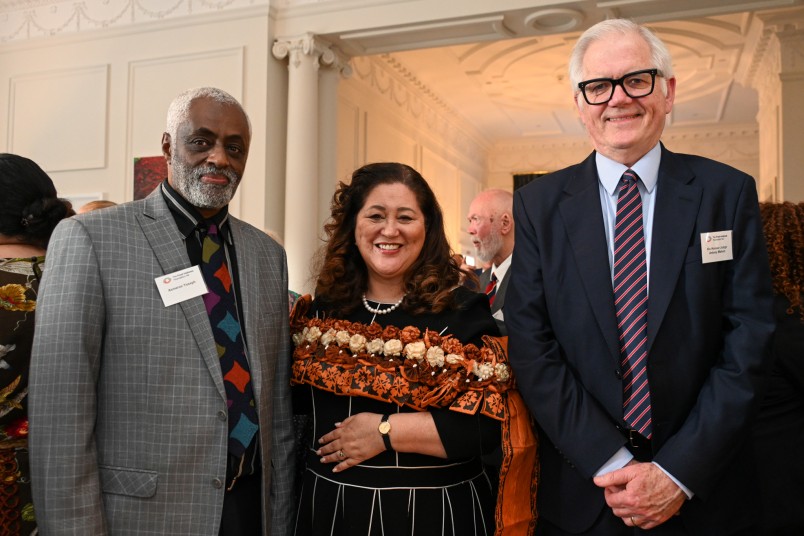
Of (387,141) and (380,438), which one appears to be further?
(387,141)

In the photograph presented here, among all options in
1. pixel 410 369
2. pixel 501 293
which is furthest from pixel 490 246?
pixel 410 369

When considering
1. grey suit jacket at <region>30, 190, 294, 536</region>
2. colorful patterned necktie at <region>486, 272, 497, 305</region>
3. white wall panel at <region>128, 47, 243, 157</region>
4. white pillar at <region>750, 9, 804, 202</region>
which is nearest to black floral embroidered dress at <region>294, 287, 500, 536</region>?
grey suit jacket at <region>30, 190, 294, 536</region>

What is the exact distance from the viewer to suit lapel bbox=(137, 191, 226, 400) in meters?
1.61

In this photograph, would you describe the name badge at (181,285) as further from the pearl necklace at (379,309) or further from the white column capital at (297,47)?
the white column capital at (297,47)

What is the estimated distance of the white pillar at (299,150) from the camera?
231 inches

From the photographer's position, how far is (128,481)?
1548 mm

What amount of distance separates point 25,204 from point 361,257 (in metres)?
0.95

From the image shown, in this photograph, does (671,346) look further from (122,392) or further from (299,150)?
(299,150)

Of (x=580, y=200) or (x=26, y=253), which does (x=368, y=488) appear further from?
(x=26, y=253)

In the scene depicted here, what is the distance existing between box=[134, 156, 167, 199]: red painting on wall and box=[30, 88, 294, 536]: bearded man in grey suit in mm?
4713

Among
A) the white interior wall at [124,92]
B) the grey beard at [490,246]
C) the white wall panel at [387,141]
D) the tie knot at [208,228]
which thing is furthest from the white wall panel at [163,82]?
the tie knot at [208,228]

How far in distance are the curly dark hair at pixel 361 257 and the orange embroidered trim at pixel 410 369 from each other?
0.45 feet

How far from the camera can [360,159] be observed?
26.2 ft

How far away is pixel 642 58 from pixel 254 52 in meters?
4.89
